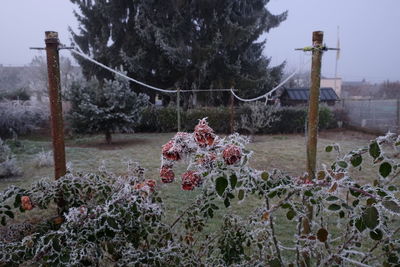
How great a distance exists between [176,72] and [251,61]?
3128 millimetres

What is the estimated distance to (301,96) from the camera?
12.9 meters

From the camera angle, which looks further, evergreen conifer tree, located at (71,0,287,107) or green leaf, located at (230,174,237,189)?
evergreen conifer tree, located at (71,0,287,107)

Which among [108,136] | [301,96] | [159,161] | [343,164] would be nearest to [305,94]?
[301,96]

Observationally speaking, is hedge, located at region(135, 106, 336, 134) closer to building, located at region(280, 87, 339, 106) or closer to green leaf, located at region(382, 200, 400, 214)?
building, located at region(280, 87, 339, 106)

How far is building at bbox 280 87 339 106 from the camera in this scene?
1249 cm

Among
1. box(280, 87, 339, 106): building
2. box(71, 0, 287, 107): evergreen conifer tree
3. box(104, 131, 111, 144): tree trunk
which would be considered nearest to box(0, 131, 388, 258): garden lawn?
box(104, 131, 111, 144): tree trunk

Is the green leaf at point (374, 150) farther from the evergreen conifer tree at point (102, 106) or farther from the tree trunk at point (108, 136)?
the tree trunk at point (108, 136)

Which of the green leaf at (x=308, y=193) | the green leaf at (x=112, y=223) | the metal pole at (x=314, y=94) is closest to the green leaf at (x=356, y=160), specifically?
the green leaf at (x=308, y=193)

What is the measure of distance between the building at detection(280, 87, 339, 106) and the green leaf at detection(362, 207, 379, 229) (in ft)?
40.5

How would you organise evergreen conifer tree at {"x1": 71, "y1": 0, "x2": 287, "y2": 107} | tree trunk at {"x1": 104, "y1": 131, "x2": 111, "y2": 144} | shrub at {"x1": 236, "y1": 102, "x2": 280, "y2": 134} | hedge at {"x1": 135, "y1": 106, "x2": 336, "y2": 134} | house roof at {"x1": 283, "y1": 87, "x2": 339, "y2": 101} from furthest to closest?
1. house roof at {"x1": 283, "y1": 87, "x2": 339, "y2": 101}
2. evergreen conifer tree at {"x1": 71, "y1": 0, "x2": 287, "y2": 107}
3. hedge at {"x1": 135, "y1": 106, "x2": 336, "y2": 134}
4. shrub at {"x1": 236, "y1": 102, "x2": 280, "y2": 134}
5. tree trunk at {"x1": 104, "y1": 131, "x2": 111, "y2": 144}

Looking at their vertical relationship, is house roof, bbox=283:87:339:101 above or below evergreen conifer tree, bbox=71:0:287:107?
below

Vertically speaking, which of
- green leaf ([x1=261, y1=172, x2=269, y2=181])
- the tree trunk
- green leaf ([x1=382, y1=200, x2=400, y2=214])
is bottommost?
the tree trunk

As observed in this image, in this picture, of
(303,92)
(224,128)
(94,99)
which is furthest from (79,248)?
(303,92)

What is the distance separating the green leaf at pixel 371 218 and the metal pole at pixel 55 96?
1.35m
